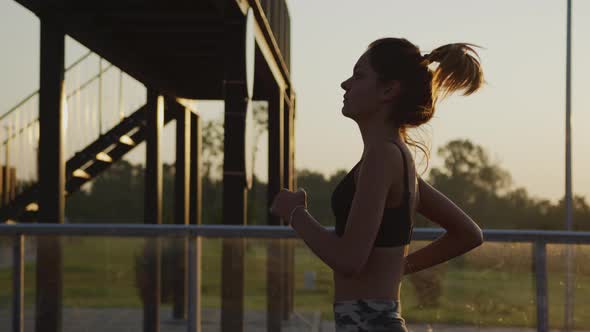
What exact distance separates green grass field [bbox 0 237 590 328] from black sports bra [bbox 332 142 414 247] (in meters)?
3.89

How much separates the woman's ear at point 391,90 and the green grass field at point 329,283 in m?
3.89

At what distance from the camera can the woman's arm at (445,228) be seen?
2.73 meters

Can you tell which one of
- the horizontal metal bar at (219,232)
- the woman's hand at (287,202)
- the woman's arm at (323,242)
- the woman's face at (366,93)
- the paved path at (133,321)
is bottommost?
the paved path at (133,321)

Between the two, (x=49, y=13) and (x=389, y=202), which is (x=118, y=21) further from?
(x=389, y=202)

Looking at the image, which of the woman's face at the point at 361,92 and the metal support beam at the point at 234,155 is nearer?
the woman's face at the point at 361,92

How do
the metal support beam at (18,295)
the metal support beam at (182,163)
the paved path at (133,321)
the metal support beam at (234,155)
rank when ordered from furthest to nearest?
the metal support beam at (182,163) < the metal support beam at (234,155) < the metal support beam at (18,295) < the paved path at (133,321)

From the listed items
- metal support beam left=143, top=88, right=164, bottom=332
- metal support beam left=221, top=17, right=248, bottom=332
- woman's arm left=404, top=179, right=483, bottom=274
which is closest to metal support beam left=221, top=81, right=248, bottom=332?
metal support beam left=221, top=17, right=248, bottom=332

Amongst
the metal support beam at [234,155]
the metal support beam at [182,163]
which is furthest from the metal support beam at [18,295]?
the metal support beam at [182,163]

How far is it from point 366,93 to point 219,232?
4.20 meters

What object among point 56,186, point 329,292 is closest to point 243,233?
point 329,292

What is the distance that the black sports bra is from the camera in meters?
2.42

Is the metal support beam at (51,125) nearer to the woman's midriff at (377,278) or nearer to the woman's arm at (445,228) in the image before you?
the woman's arm at (445,228)

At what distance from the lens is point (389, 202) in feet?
7.94

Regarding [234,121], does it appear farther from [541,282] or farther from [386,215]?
[386,215]
